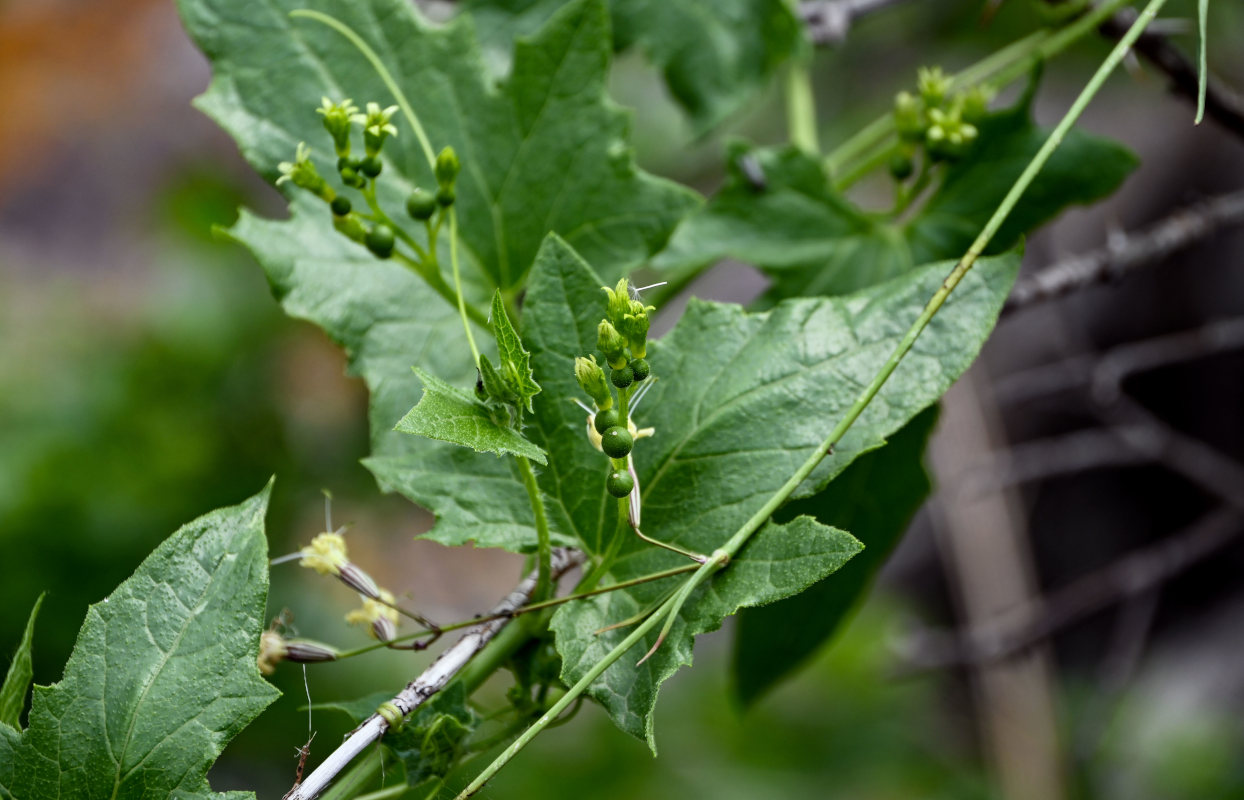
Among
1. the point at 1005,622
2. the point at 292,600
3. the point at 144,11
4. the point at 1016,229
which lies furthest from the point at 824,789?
the point at 144,11

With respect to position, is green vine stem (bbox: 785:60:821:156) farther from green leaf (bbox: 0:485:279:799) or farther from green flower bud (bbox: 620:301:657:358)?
green leaf (bbox: 0:485:279:799)

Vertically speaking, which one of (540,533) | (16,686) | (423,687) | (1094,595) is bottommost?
(16,686)

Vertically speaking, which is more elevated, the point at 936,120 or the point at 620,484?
the point at 936,120

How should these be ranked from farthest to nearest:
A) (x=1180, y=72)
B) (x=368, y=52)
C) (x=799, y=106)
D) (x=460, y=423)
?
(x=799, y=106) < (x=1180, y=72) < (x=368, y=52) < (x=460, y=423)

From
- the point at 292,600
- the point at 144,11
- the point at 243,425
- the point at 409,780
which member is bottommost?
the point at 292,600

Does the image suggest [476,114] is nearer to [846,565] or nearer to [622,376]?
[622,376]

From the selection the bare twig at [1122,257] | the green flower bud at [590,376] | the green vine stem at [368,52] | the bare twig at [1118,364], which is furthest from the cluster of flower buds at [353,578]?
the bare twig at [1118,364]

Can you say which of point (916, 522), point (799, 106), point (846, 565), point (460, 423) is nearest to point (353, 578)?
point (460, 423)

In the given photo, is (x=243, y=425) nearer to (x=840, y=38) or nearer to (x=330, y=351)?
(x=330, y=351)
